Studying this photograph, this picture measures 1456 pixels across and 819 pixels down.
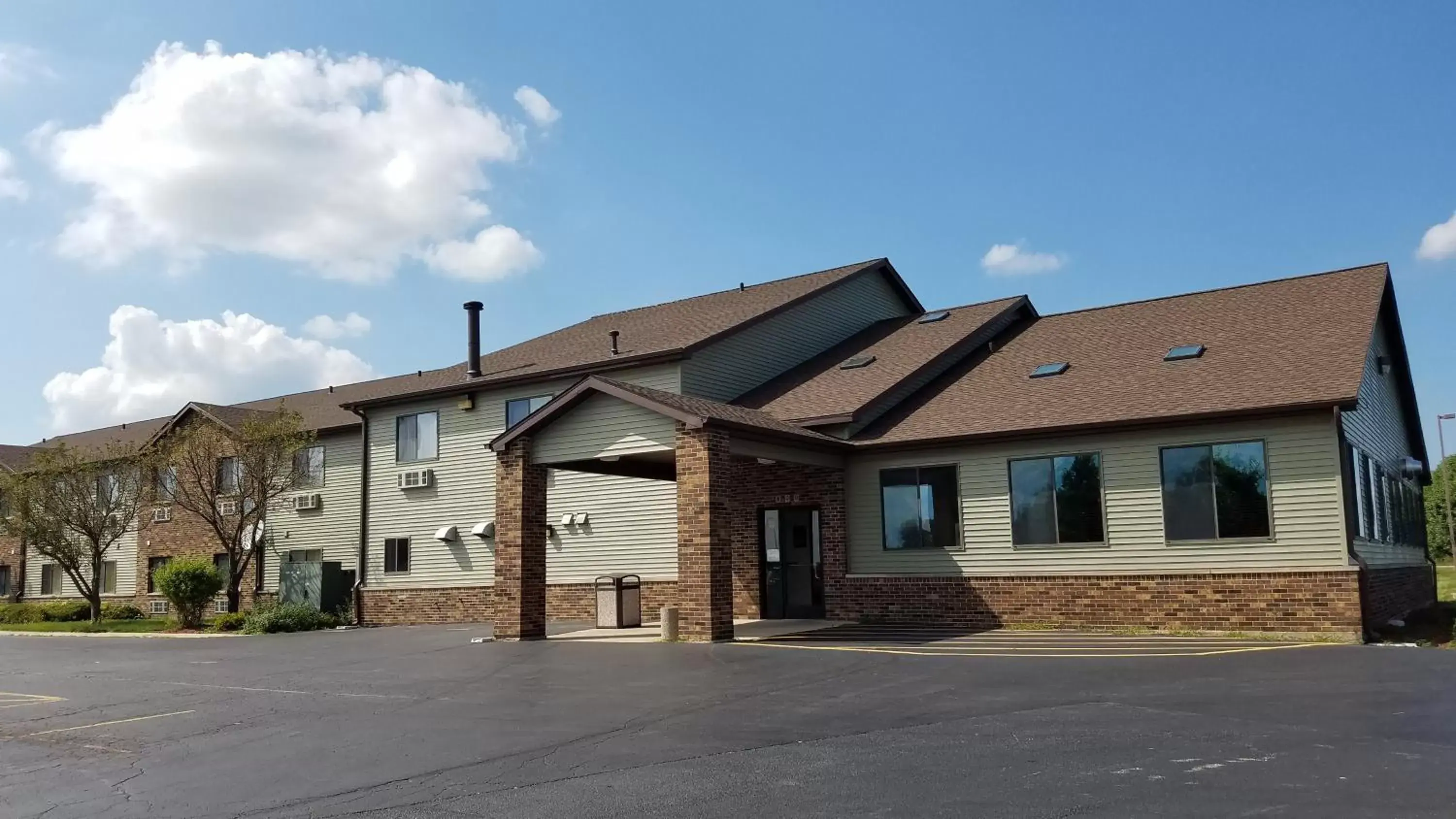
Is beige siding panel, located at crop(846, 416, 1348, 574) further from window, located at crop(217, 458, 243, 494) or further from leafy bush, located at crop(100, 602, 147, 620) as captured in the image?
leafy bush, located at crop(100, 602, 147, 620)

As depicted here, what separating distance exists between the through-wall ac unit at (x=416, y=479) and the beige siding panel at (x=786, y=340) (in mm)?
7927

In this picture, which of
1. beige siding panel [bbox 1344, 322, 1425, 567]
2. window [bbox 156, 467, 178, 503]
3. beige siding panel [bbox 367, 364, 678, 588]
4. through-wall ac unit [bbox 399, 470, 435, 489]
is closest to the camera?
beige siding panel [bbox 1344, 322, 1425, 567]

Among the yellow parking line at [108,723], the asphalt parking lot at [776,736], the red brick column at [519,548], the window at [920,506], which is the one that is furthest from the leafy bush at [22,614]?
the window at [920,506]

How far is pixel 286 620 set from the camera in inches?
1038

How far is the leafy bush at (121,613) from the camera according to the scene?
111 feet

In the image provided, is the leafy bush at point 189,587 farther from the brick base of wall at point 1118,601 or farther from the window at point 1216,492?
the window at point 1216,492

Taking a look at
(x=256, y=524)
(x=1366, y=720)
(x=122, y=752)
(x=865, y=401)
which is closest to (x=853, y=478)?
(x=865, y=401)

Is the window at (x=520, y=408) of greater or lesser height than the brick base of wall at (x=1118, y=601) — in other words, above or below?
above

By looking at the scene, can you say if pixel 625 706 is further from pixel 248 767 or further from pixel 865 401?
pixel 865 401

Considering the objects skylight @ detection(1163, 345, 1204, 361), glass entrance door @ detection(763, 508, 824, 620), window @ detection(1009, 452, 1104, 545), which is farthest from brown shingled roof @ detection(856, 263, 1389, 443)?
glass entrance door @ detection(763, 508, 824, 620)

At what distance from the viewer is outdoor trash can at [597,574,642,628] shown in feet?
69.2

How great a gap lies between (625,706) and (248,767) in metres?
3.51

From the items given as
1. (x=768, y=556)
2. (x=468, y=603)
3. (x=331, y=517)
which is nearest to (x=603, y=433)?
(x=768, y=556)

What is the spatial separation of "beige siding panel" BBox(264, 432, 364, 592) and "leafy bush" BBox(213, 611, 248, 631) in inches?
113
